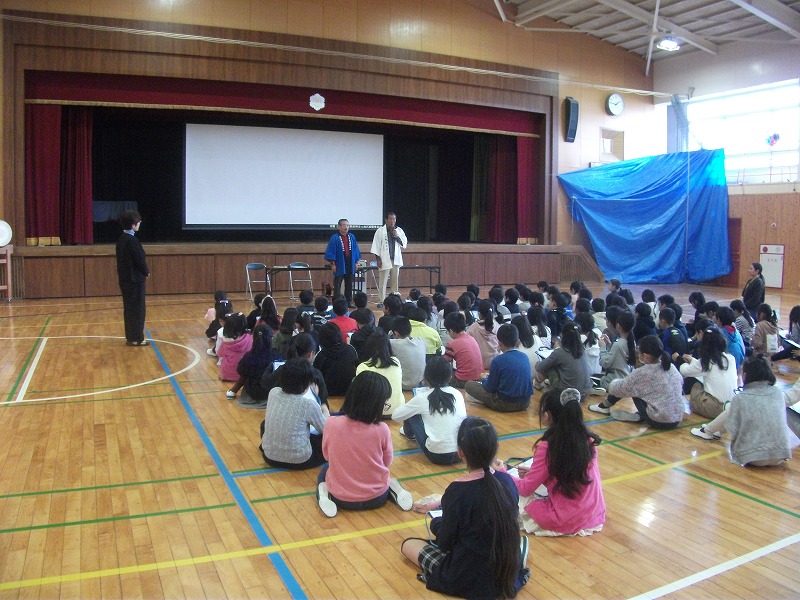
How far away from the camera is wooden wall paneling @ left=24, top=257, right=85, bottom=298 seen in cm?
1091

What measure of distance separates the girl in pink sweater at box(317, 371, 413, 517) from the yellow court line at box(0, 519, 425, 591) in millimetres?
208

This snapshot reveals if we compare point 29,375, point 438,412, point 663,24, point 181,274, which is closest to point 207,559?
point 438,412

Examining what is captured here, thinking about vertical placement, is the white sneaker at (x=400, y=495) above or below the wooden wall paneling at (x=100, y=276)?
below

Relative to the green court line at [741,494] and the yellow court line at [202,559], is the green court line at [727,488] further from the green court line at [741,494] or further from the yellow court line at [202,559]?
the yellow court line at [202,559]

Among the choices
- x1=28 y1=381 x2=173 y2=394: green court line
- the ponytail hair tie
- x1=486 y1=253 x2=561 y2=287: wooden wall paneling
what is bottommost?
x1=28 y1=381 x2=173 y2=394: green court line

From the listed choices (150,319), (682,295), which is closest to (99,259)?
(150,319)

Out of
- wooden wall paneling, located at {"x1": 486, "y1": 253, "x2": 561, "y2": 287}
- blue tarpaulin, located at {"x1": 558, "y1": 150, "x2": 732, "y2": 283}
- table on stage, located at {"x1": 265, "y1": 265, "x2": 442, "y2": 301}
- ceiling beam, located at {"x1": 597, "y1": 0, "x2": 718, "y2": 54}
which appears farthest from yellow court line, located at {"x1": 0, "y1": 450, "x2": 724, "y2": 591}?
ceiling beam, located at {"x1": 597, "y1": 0, "x2": 718, "y2": 54}

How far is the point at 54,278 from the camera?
36.3 feet

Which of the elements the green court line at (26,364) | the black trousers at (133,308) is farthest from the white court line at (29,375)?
the black trousers at (133,308)

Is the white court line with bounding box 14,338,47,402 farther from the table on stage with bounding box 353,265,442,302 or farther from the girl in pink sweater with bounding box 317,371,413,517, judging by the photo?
the table on stage with bounding box 353,265,442,302

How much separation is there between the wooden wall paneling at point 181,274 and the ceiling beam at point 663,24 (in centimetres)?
926

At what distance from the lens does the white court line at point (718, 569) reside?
9.00 feet

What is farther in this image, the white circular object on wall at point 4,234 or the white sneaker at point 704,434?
the white circular object on wall at point 4,234

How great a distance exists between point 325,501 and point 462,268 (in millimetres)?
10897
